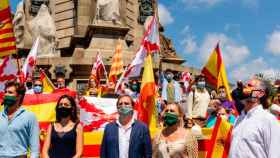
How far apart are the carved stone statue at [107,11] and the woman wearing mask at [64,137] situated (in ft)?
48.5

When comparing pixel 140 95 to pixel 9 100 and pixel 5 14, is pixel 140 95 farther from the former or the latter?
pixel 5 14

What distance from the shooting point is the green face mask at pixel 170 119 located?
20.3 ft

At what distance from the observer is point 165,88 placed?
51.1 ft

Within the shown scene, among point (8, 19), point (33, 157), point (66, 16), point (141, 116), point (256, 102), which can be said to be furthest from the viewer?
point (66, 16)

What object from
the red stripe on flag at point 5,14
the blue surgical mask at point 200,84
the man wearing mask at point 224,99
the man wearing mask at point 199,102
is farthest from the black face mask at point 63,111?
the blue surgical mask at point 200,84

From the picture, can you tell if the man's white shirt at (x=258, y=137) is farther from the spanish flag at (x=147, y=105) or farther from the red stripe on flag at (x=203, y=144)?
the spanish flag at (x=147, y=105)

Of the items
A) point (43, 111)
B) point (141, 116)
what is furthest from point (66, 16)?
point (141, 116)

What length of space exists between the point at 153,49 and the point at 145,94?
4.11 m

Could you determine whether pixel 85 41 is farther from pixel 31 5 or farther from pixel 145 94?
pixel 145 94

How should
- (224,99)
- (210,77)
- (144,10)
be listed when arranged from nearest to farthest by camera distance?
(224,99), (210,77), (144,10)

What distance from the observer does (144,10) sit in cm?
2681

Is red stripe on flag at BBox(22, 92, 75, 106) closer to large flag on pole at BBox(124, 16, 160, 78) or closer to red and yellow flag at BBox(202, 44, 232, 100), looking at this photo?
large flag on pole at BBox(124, 16, 160, 78)

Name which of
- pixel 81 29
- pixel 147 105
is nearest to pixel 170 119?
pixel 147 105

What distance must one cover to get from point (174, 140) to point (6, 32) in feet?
21.7
